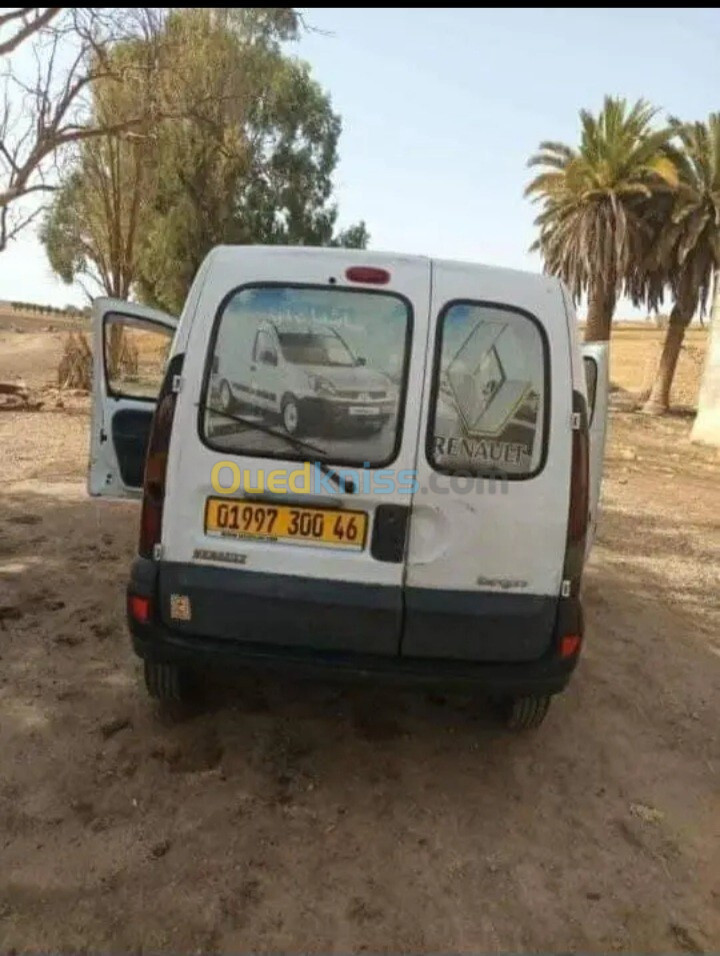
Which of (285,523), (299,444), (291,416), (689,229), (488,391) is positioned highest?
(689,229)

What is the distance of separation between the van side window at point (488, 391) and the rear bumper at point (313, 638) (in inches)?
23.6

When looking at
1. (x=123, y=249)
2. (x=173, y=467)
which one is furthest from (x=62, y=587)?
(x=123, y=249)

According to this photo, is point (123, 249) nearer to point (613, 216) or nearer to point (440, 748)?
point (613, 216)

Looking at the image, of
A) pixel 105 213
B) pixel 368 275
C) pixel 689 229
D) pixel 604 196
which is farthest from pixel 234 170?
pixel 368 275

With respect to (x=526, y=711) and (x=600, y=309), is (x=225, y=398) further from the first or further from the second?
(x=600, y=309)

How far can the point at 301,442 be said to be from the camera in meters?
2.79

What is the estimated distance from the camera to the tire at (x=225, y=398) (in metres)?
2.80

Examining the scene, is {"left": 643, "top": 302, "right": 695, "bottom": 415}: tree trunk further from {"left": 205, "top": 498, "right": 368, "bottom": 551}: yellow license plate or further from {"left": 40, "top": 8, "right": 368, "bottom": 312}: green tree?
{"left": 205, "top": 498, "right": 368, "bottom": 551}: yellow license plate

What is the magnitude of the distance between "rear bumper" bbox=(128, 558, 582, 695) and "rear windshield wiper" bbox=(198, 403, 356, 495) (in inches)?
15.8

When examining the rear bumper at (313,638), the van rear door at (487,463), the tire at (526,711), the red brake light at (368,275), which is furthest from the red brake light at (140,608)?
the tire at (526,711)

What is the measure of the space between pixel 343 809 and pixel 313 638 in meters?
0.69

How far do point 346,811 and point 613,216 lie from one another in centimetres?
2536

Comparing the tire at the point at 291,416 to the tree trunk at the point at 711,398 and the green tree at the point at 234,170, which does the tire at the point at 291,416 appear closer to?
the tree trunk at the point at 711,398

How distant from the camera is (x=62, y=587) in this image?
5.00 meters
